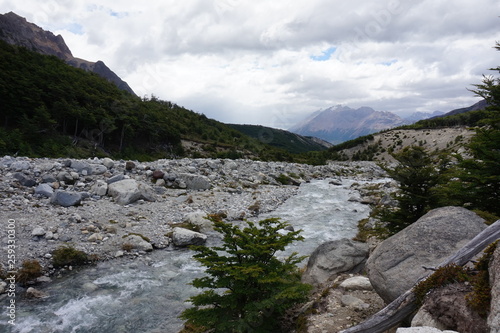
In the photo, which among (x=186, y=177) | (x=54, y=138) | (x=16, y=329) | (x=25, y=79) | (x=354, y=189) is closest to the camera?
(x=16, y=329)

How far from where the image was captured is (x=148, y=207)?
17.7 meters

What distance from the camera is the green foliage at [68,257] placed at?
35.1ft

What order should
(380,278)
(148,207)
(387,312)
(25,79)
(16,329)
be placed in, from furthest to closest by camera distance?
(25,79)
(148,207)
(16,329)
(380,278)
(387,312)

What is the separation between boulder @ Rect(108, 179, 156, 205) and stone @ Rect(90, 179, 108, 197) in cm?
27

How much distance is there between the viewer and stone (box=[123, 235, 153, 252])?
12.9 metres

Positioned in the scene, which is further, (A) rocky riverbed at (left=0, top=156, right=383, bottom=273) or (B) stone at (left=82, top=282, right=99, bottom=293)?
(A) rocky riverbed at (left=0, top=156, right=383, bottom=273)

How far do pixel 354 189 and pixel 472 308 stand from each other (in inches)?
1189

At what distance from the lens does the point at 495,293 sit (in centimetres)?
387

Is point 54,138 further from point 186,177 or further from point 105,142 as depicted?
point 186,177

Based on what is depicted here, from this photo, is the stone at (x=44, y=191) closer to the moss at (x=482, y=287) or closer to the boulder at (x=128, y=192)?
the boulder at (x=128, y=192)

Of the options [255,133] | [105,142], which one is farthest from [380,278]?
[255,133]

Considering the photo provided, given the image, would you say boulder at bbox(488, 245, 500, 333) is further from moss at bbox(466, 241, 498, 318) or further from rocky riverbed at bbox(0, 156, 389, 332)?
rocky riverbed at bbox(0, 156, 389, 332)

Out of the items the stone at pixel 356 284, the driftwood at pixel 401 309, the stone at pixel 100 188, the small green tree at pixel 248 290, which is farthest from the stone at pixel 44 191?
the driftwood at pixel 401 309

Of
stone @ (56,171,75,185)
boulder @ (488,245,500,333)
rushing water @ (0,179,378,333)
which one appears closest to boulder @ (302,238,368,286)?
rushing water @ (0,179,378,333)
